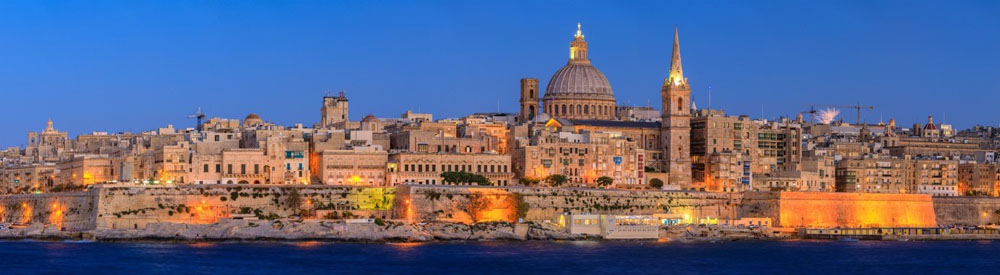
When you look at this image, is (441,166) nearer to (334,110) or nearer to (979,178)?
(334,110)

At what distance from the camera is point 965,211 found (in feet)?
282

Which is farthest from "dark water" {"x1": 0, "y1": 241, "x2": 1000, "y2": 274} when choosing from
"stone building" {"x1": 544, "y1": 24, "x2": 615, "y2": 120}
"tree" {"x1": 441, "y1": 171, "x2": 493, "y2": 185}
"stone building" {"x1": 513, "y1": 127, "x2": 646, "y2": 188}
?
A: "stone building" {"x1": 544, "y1": 24, "x2": 615, "y2": 120}

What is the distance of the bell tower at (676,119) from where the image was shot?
285 ft

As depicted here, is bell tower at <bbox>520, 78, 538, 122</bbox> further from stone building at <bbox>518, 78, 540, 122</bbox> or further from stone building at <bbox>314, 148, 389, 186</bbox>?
stone building at <bbox>314, 148, 389, 186</bbox>

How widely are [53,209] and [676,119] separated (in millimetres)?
32271

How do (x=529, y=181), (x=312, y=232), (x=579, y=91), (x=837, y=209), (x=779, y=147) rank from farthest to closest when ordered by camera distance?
(x=579, y=91) → (x=779, y=147) → (x=837, y=209) → (x=529, y=181) → (x=312, y=232)

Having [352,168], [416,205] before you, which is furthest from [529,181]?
[416,205]

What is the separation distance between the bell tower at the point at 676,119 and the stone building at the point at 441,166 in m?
10.0

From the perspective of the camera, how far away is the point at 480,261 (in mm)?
58562

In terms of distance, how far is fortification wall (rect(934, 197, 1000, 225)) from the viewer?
85.5 metres

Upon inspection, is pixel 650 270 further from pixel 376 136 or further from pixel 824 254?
pixel 376 136

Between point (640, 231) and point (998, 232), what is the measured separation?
19718 mm

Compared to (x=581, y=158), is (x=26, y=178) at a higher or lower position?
lower

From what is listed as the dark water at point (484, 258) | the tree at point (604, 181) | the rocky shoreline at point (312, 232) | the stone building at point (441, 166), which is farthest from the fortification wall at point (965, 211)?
the stone building at point (441, 166)
